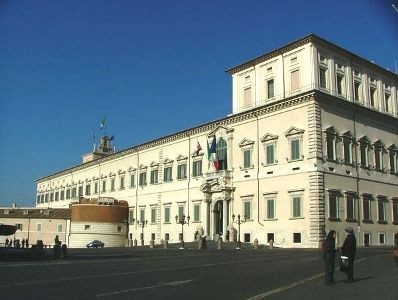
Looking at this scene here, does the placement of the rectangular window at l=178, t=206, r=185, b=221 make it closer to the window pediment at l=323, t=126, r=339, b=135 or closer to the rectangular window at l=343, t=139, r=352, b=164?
the rectangular window at l=343, t=139, r=352, b=164

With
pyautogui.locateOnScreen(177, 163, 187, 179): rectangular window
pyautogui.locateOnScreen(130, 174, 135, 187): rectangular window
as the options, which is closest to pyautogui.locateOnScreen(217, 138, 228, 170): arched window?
pyautogui.locateOnScreen(177, 163, 187, 179): rectangular window

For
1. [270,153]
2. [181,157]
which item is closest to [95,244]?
[181,157]

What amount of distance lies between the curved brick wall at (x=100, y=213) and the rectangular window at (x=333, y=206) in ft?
115

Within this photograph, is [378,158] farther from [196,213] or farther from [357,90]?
[196,213]

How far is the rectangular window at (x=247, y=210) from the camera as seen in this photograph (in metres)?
49.0

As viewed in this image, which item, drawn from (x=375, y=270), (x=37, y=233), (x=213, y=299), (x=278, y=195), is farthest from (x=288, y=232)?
(x=37, y=233)

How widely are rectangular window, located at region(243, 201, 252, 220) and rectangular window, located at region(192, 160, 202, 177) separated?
8.54 m

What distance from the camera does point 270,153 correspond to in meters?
47.9

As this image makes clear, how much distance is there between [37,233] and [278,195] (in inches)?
2030

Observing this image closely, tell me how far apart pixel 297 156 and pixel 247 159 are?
6.78 metres

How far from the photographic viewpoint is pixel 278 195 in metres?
46.2

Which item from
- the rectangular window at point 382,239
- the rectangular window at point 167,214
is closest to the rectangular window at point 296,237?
the rectangular window at point 382,239

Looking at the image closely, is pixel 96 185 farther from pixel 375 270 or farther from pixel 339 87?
pixel 375 270

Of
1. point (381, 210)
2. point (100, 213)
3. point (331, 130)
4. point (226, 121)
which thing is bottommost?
point (381, 210)
